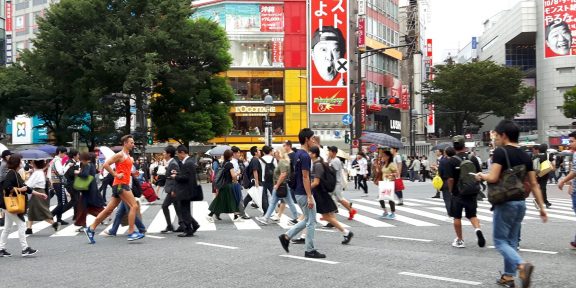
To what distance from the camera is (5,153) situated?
13211mm

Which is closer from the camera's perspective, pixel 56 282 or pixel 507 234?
pixel 507 234

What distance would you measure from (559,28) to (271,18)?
124 ft

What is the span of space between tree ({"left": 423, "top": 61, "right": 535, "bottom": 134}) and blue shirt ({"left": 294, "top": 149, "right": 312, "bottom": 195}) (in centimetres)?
5150

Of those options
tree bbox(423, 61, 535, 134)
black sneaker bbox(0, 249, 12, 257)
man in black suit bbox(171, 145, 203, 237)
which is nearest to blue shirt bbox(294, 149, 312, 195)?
man in black suit bbox(171, 145, 203, 237)

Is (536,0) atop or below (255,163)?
atop

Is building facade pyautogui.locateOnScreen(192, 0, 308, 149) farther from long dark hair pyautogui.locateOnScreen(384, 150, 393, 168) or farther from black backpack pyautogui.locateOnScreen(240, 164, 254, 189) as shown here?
long dark hair pyautogui.locateOnScreen(384, 150, 393, 168)

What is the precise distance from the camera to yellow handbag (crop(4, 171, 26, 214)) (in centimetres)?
957

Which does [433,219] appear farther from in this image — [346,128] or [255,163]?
[346,128]

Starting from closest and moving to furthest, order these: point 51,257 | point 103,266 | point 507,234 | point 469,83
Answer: point 507,234 < point 103,266 < point 51,257 < point 469,83

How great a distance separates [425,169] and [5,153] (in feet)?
102

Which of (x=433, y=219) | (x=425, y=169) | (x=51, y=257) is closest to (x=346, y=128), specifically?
(x=425, y=169)

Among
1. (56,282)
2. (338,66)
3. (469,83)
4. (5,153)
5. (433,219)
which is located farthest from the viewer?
(469,83)

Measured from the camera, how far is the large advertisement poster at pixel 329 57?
5134cm

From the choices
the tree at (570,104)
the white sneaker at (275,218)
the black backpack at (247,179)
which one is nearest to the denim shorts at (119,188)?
the white sneaker at (275,218)
